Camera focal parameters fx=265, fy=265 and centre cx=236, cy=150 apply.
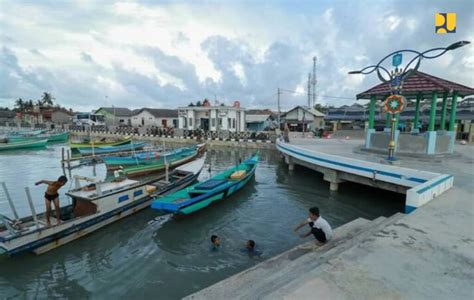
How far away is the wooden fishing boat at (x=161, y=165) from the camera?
53.3 feet

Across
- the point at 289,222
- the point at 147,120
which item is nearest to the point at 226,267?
the point at 289,222

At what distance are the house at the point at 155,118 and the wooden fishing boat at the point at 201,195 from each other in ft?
122

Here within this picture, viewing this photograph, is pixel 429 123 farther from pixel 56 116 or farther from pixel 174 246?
pixel 56 116

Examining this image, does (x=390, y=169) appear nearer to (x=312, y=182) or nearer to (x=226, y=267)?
(x=312, y=182)

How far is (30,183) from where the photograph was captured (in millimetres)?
14430

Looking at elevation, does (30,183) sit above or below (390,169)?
below

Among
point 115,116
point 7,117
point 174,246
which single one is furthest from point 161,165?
point 7,117

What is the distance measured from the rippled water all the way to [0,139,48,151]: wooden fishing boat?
62.7ft

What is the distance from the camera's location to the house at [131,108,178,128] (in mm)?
47469

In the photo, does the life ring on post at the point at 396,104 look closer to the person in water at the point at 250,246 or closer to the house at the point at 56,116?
the person in water at the point at 250,246

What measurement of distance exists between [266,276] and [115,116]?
5338cm

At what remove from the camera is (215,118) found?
34.8 metres

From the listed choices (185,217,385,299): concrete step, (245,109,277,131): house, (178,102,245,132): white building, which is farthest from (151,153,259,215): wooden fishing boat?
(245,109,277,131): house

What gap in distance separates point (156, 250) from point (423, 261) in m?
6.16
